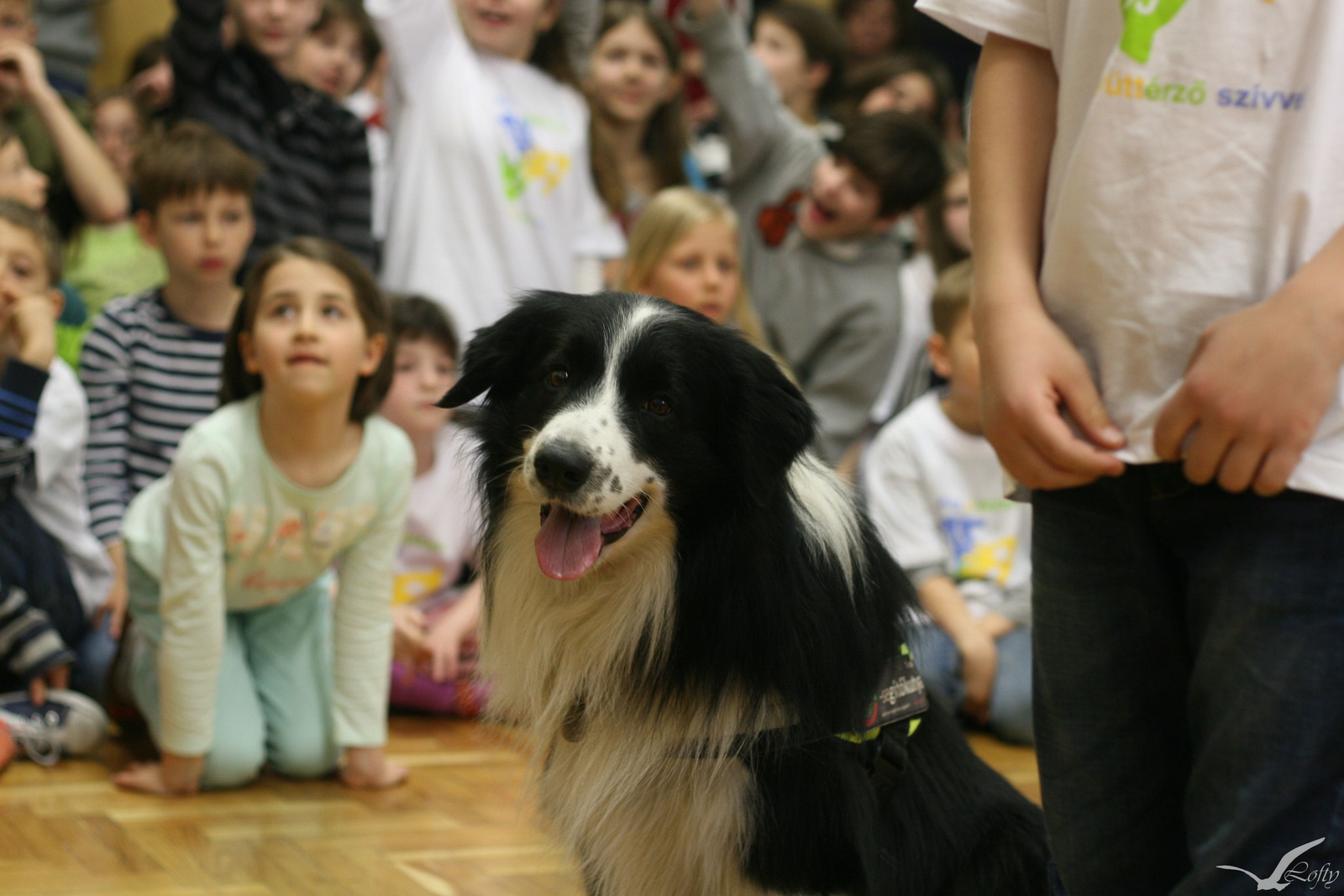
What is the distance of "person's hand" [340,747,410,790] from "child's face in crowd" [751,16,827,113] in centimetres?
312

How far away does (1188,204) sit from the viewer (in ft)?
3.43

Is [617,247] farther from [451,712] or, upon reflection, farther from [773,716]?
[773,716]

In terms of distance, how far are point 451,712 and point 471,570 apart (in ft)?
1.36

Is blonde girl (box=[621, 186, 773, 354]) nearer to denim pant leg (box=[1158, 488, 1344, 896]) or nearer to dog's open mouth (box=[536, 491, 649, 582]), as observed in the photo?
dog's open mouth (box=[536, 491, 649, 582])

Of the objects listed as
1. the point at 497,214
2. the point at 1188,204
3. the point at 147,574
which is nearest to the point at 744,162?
the point at 497,214

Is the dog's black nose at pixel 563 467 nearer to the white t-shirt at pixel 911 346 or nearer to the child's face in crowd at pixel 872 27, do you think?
the white t-shirt at pixel 911 346

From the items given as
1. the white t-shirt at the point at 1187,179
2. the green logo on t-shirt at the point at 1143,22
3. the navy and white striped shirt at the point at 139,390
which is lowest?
the navy and white striped shirt at the point at 139,390

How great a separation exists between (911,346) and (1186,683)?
9.89ft

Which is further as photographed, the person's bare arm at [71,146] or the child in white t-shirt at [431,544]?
the person's bare arm at [71,146]

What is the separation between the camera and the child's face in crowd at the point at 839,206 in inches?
152

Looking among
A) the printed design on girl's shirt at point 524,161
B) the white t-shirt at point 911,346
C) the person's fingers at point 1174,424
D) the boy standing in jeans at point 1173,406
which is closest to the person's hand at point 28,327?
the printed design on girl's shirt at point 524,161

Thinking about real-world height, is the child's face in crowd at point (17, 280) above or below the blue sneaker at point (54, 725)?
above

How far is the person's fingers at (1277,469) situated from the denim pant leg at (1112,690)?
165mm

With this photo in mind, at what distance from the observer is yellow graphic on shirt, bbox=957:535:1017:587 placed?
332 cm
